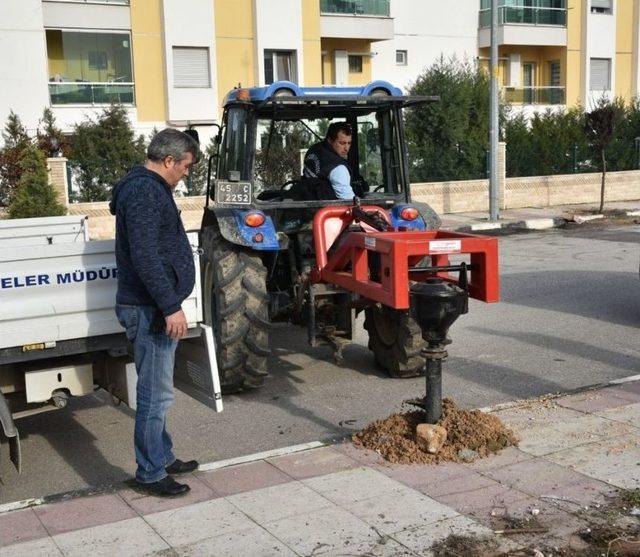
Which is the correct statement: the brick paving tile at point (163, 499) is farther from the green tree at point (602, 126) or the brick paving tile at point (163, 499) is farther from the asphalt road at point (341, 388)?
the green tree at point (602, 126)

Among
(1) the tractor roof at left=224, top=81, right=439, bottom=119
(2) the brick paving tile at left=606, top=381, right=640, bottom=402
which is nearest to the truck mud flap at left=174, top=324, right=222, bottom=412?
(1) the tractor roof at left=224, top=81, right=439, bottom=119

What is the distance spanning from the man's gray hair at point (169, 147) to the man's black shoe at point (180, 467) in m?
1.81

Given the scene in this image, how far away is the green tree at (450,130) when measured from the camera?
23984mm

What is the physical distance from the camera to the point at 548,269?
13.4m

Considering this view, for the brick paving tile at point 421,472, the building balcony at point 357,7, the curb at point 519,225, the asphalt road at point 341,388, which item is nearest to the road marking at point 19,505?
the asphalt road at point 341,388

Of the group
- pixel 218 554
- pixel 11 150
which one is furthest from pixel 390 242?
pixel 11 150

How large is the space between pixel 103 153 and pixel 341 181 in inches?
623

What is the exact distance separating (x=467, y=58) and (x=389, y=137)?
91.1 feet

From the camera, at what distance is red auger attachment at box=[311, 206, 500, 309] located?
5121 millimetres

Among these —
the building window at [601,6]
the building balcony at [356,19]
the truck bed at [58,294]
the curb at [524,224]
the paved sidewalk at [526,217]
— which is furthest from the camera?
the building window at [601,6]

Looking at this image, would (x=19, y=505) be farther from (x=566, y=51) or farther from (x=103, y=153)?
(x=566, y=51)

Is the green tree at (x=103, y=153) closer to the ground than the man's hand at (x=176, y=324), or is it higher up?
higher up

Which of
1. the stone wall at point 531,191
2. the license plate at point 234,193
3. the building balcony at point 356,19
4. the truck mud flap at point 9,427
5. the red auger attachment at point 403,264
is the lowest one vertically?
the truck mud flap at point 9,427

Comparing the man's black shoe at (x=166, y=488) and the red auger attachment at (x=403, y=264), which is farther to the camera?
the red auger attachment at (x=403, y=264)
